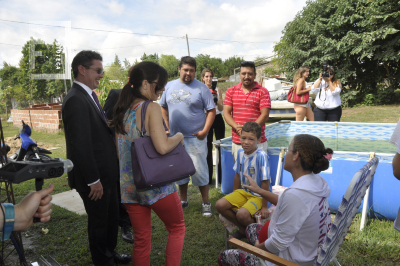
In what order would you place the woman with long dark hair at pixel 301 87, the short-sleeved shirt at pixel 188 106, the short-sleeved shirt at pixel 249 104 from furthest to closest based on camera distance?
the woman with long dark hair at pixel 301 87
the short-sleeved shirt at pixel 249 104
the short-sleeved shirt at pixel 188 106

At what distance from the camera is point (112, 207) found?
2.56 metres

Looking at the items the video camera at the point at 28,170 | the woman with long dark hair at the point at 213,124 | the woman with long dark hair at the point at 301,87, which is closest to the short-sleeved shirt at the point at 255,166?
the woman with long dark hair at the point at 213,124

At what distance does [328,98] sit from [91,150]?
519cm

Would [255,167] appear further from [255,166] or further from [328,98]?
[328,98]

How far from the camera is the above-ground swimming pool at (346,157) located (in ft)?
10.6

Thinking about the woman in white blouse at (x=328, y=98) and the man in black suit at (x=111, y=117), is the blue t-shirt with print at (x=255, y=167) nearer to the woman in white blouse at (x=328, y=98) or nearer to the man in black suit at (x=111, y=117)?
the man in black suit at (x=111, y=117)

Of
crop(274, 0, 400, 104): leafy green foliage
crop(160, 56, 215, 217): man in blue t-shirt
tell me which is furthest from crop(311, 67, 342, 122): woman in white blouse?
crop(274, 0, 400, 104): leafy green foliage

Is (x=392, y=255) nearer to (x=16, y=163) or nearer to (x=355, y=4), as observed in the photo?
(x=16, y=163)

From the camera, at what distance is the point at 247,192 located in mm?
2973

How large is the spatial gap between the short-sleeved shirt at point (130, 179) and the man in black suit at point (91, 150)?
0.81 ft

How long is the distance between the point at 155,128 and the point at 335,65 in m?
19.7

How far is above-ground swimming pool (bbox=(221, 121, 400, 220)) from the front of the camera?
3.24 meters

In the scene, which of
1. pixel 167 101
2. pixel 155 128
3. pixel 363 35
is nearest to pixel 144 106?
pixel 155 128

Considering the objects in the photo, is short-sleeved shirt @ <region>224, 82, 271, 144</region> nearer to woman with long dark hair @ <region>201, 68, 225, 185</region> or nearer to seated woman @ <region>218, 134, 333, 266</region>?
woman with long dark hair @ <region>201, 68, 225, 185</region>
